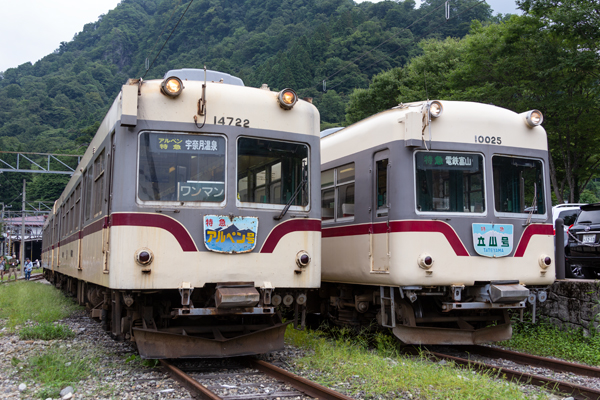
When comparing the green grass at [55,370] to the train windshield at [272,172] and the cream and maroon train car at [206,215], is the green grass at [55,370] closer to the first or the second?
the cream and maroon train car at [206,215]

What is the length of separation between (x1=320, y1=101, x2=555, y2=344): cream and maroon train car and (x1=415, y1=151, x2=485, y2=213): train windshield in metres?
0.01

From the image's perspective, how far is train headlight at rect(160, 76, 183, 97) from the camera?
6.50 meters

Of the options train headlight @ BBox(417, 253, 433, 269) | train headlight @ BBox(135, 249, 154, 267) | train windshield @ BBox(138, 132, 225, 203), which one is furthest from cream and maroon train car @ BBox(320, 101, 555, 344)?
train headlight @ BBox(135, 249, 154, 267)

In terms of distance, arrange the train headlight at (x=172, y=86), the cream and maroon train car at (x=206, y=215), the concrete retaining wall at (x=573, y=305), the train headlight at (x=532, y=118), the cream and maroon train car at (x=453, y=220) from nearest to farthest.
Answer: the cream and maroon train car at (x=206, y=215) < the train headlight at (x=172, y=86) < the cream and maroon train car at (x=453, y=220) < the train headlight at (x=532, y=118) < the concrete retaining wall at (x=573, y=305)

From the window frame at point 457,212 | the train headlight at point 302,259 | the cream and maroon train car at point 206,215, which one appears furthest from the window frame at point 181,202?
the window frame at point 457,212

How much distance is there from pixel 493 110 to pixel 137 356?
19.3 feet

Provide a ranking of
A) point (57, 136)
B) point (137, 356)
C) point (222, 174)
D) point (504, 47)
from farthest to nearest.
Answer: point (57, 136) → point (504, 47) → point (137, 356) → point (222, 174)

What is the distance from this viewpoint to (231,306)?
20.3 ft

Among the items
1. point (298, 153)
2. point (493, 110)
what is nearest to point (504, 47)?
point (493, 110)

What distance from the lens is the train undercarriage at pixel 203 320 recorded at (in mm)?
6293

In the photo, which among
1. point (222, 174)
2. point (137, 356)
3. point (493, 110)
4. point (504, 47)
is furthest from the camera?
point (504, 47)

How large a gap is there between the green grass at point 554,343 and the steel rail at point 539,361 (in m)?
0.77

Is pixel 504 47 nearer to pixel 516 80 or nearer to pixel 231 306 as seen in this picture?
pixel 516 80

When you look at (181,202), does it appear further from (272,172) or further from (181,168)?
(272,172)
